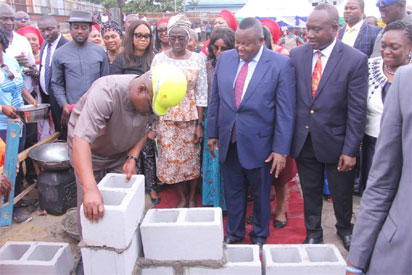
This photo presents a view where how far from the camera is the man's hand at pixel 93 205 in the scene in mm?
1973

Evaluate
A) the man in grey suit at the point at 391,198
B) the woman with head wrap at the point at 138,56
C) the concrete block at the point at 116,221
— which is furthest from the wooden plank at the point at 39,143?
the man in grey suit at the point at 391,198

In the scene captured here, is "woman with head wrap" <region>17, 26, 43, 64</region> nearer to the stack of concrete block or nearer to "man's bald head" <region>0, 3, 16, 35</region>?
"man's bald head" <region>0, 3, 16, 35</region>

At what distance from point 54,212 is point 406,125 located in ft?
11.9

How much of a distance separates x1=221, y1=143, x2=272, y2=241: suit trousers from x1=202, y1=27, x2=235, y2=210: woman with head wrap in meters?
0.53

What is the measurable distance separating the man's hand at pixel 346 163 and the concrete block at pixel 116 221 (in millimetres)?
1491

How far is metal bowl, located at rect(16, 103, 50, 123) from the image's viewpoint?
369 centimetres

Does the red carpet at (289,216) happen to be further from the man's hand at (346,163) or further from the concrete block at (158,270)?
the concrete block at (158,270)

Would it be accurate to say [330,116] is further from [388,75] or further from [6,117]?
[6,117]

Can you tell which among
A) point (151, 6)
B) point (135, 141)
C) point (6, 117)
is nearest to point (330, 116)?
point (135, 141)

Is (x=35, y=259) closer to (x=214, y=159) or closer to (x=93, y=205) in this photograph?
(x=93, y=205)

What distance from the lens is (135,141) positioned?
2697 millimetres

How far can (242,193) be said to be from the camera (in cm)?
328

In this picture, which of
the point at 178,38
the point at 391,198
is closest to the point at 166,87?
the point at 391,198

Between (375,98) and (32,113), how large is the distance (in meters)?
3.02
